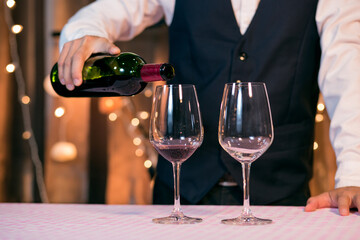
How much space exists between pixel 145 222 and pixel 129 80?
0.54 m

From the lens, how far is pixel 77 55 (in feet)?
4.29

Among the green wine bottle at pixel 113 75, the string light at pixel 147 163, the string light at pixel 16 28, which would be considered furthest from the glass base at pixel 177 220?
the string light at pixel 16 28

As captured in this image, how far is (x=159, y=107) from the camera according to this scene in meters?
0.91

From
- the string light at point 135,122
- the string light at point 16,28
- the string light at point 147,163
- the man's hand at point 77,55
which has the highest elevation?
the string light at point 16,28

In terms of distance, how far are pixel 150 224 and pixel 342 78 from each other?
2.66ft

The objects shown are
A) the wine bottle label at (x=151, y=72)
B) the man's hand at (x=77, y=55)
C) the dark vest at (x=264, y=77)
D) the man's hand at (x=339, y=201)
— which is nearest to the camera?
the man's hand at (x=339, y=201)

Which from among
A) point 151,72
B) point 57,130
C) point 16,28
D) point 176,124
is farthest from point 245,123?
point 16,28

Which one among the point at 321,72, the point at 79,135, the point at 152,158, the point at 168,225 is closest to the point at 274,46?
the point at 321,72

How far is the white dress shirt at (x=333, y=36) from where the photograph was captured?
133 centimetres

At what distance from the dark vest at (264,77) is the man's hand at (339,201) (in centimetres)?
44

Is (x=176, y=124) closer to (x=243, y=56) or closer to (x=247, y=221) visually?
(x=247, y=221)

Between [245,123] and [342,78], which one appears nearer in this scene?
[245,123]

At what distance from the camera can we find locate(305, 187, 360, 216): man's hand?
1006mm

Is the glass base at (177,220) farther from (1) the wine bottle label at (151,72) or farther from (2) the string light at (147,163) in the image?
(2) the string light at (147,163)
